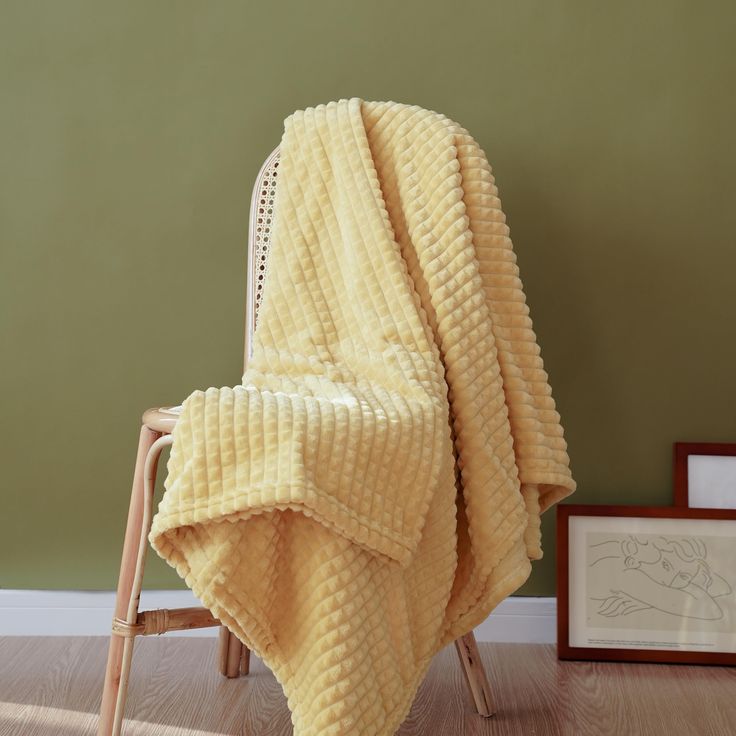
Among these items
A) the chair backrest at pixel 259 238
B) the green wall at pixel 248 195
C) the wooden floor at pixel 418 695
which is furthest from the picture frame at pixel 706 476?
the chair backrest at pixel 259 238

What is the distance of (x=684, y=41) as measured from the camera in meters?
1.61

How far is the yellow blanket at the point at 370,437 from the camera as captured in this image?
96 centimetres

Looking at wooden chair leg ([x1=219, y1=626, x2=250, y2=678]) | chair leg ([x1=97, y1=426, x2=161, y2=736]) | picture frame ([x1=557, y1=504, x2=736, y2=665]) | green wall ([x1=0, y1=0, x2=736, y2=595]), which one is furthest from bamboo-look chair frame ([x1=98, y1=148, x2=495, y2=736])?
green wall ([x1=0, y1=0, x2=736, y2=595])

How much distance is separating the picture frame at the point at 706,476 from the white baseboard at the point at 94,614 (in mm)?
330

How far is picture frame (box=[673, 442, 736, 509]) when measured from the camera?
Answer: 63.4 inches

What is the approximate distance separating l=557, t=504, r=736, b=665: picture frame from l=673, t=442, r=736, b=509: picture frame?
0.04 m

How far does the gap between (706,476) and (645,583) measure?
23cm

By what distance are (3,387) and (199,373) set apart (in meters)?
0.38

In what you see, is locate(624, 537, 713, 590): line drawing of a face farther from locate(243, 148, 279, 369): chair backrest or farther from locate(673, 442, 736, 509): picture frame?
locate(243, 148, 279, 369): chair backrest

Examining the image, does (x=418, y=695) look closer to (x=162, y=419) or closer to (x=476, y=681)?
(x=476, y=681)

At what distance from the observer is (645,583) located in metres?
1.59

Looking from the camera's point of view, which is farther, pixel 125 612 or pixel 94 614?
pixel 94 614

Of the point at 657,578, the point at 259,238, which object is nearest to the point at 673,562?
the point at 657,578

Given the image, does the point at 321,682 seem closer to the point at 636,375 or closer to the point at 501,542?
the point at 501,542
